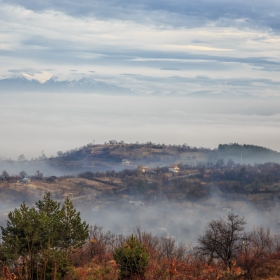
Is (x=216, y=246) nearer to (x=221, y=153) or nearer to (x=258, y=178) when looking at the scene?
(x=258, y=178)

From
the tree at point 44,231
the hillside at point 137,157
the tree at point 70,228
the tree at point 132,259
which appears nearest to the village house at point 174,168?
the hillside at point 137,157

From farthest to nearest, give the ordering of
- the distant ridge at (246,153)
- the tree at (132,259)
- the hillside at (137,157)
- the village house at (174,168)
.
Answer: the distant ridge at (246,153) → the hillside at (137,157) → the village house at (174,168) → the tree at (132,259)

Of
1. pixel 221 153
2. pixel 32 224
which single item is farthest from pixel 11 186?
pixel 221 153

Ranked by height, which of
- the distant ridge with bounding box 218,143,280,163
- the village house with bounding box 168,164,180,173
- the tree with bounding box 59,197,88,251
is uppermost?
the distant ridge with bounding box 218,143,280,163

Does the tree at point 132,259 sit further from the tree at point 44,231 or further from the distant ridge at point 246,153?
the distant ridge at point 246,153

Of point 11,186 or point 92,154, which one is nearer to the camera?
point 11,186

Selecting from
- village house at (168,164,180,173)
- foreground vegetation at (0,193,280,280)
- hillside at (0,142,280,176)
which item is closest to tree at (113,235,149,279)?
foreground vegetation at (0,193,280,280)

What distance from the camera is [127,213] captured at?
99.4m

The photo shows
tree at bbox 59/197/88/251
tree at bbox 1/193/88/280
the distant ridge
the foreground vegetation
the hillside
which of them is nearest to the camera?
the foreground vegetation

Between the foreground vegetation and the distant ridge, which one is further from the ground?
the distant ridge

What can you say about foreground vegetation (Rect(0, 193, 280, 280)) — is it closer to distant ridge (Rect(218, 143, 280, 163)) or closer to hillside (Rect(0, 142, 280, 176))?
hillside (Rect(0, 142, 280, 176))

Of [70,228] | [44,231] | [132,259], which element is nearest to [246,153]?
[70,228]

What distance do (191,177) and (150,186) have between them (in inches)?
653

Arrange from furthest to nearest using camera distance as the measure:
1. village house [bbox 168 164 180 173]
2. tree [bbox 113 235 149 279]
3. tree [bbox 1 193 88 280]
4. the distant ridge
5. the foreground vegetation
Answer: the distant ridge
village house [bbox 168 164 180 173]
tree [bbox 1 193 88 280]
tree [bbox 113 235 149 279]
the foreground vegetation
